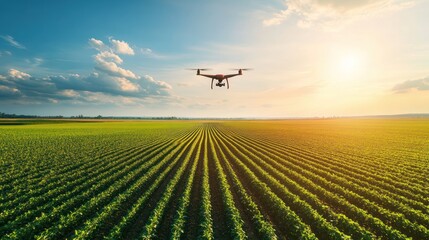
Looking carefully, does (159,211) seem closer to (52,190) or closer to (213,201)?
(213,201)

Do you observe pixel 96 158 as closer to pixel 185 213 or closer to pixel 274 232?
pixel 185 213

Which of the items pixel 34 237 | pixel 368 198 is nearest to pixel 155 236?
pixel 34 237

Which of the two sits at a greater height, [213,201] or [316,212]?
[316,212]

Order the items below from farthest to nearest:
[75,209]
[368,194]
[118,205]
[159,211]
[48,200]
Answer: [368,194] < [48,200] < [118,205] < [75,209] < [159,211]

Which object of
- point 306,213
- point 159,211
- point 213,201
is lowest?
point 213,201

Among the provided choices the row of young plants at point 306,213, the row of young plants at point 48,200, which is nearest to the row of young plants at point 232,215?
the row of young plants at point 306,213

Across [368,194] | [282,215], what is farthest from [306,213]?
[368,194]

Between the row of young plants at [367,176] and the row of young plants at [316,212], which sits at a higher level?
the row of young plants at [367,176]

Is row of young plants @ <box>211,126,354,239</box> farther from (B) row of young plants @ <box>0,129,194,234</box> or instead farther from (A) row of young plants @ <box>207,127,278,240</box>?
(B) row of young plants @ <box>0,129,194,234</box>

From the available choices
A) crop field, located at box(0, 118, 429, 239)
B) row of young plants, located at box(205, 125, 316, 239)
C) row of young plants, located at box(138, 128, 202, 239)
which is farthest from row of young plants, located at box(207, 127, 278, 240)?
row of young plants, located at box(138, 128, 202, 239)

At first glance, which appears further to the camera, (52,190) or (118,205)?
(52,190)

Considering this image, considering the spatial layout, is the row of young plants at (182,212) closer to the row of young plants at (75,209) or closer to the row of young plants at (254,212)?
the row of young plants at (254,212)
